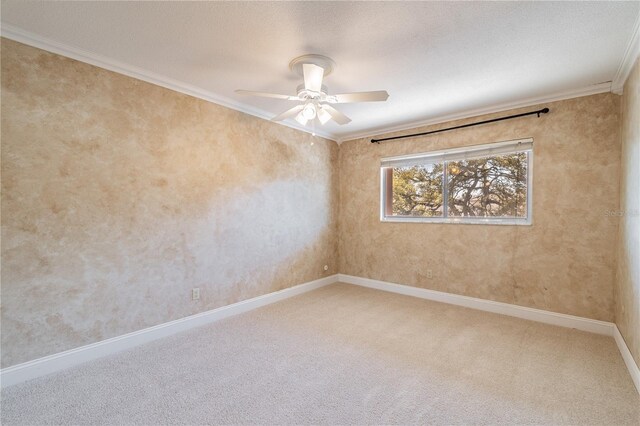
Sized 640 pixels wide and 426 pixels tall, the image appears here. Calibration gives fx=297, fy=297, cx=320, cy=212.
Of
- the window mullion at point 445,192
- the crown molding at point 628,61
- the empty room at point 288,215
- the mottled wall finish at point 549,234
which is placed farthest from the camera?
the window mullion at point 445,192

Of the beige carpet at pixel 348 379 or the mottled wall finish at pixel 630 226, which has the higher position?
the mottled wall finish at pixel 630 226

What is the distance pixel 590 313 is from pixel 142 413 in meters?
4.04

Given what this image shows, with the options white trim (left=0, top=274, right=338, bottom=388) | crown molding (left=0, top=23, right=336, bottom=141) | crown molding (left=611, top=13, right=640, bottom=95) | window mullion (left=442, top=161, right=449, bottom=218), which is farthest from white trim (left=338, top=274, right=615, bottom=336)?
crown molding (left=0, top=23, right=336, bottom=141)

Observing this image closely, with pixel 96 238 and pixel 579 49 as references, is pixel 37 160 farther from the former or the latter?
pixel 579 49

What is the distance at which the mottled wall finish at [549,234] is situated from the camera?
9.70 ft

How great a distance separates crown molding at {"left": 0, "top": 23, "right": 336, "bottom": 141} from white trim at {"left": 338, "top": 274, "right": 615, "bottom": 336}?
309cm

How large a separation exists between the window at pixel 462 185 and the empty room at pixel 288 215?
0.03m

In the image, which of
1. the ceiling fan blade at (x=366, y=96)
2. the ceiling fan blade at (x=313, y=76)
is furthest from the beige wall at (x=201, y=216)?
the ceiling fan blade at (x=366, y=96)

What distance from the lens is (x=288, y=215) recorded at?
425 centimetres

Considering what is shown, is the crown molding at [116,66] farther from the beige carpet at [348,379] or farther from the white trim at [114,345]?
the beige carpet at [348,379]

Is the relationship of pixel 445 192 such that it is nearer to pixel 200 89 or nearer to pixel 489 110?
pixel 489 110

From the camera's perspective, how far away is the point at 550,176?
10.6ft

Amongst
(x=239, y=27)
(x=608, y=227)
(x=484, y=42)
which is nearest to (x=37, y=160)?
(x=239, y=27)

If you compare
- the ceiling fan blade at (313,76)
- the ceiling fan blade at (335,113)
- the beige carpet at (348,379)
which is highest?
the ceiling fan blade at (313,76)
